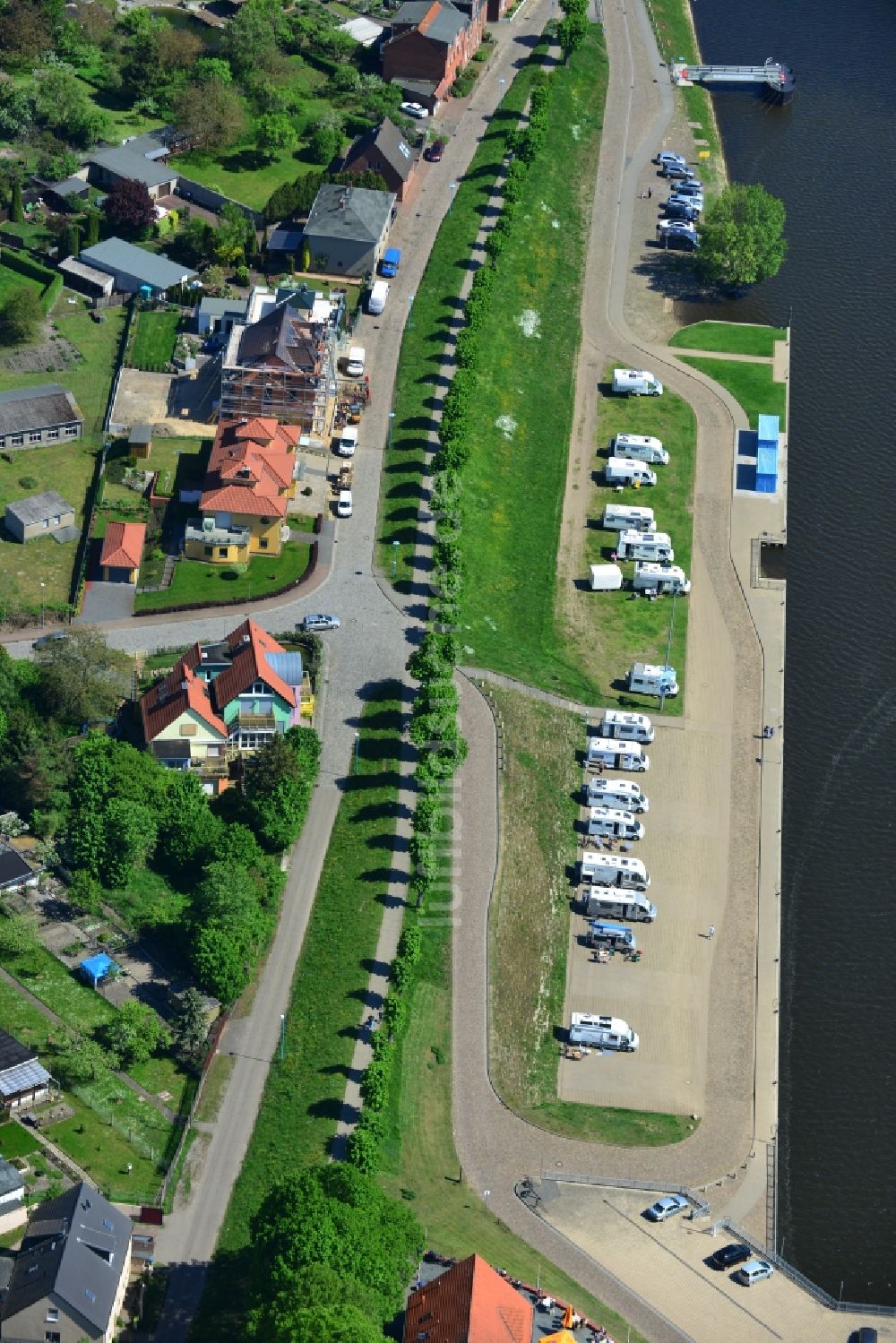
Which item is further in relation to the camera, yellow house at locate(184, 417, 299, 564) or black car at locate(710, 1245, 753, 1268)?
yellow house at locate(184, 417, 299, 564)

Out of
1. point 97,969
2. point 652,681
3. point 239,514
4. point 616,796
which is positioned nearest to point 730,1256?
point 616,796

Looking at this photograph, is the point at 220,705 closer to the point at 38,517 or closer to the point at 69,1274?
the point at 38,517

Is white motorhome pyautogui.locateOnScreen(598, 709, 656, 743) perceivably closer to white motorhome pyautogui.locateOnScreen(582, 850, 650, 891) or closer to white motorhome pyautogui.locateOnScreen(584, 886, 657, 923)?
white motorhome pyautogui.locateOnScreen(582, 850, 650, 891)

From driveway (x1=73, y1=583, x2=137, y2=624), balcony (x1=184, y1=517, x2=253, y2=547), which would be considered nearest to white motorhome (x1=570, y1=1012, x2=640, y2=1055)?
driveway (x1=73, y1=583, x2=137, y2=624)

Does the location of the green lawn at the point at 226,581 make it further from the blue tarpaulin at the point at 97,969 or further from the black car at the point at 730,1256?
the black car at the point at 730,1256

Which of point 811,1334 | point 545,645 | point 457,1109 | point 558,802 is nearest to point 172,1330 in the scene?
point 457,1109

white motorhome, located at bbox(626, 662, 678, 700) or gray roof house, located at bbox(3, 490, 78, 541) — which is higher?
gray roof house, located at bbox(3, 490, 78, 541)
